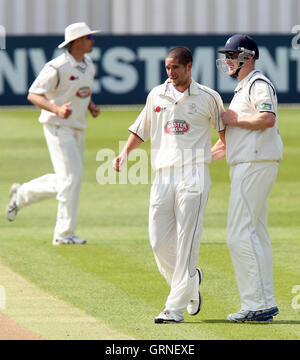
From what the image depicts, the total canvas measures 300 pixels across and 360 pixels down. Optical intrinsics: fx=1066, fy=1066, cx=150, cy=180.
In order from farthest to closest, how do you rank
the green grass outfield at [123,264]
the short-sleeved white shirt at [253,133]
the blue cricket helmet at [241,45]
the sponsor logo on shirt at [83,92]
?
the sponsor logo on shirt at [83,92] → the blue cricket helmet at [241,45] → the short-sleeved white shirt at [253,133] → the green grass outfield at [123,264]

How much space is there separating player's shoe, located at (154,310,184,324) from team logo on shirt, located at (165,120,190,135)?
1.32 metres

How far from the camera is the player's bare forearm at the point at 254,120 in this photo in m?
7.76

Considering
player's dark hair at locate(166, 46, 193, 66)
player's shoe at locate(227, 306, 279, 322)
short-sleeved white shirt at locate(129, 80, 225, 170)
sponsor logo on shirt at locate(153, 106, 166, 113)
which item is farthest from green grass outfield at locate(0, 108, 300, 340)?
player's dark hair at locate(166, 46, 193, 66)

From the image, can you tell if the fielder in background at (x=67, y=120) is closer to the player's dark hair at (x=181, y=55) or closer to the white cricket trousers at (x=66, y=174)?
the white cricket trousers at (x=66, y=174)

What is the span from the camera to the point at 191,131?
789 cm

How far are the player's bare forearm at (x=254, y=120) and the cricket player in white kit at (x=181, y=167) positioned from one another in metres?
0.15

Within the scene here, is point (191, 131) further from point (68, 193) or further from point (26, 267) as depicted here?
point (68, 193)

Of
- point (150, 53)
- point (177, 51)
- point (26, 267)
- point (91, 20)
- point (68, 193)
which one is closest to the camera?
point (177, 51)

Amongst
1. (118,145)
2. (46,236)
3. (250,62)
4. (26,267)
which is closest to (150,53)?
(118,145)

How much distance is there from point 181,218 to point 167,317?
73 centimetres

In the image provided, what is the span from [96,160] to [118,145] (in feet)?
5.07

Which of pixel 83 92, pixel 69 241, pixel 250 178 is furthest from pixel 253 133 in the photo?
pixel 83 92

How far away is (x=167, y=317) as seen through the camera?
7789mm

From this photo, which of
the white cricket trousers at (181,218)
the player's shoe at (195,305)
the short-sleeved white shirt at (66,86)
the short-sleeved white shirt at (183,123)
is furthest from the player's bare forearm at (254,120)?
the short-sleeved white shirt at (66,86)
